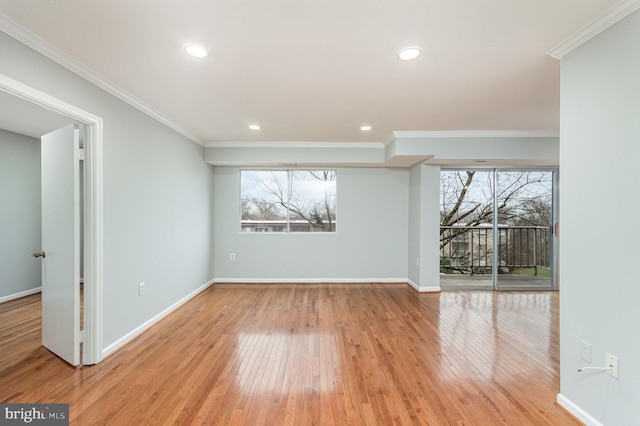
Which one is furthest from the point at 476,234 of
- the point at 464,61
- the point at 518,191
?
the point at 464,61

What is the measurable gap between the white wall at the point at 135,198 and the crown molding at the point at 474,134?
2885mm

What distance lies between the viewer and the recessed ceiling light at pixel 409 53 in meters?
1.85

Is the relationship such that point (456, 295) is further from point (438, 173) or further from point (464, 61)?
point (464, 61)

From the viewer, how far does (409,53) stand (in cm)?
189

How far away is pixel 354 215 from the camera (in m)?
4.96

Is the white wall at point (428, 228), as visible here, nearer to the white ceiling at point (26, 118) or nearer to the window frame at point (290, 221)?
the window frame at point (290, 221)

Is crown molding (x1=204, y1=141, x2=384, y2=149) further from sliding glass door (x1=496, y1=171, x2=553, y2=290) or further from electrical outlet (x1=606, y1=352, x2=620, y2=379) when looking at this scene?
electrical outlet (x1=606, y1=352, x2=620, y2=379)

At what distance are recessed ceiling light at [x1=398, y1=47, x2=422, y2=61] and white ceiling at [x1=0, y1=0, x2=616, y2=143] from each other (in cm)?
4

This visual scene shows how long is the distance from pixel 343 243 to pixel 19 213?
4943 millimetres

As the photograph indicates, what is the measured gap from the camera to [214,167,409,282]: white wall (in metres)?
4.95

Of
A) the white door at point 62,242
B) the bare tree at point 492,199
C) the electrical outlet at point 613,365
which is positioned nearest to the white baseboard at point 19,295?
the white door at point 62,242

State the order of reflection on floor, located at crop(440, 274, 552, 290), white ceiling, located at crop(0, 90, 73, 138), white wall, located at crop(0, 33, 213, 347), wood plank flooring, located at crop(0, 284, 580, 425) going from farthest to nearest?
reflection on floor, located at crop(440, 274, 552, 290)
white ceiling, located at crop(0, 90, 73, 138)
white wall, located at crop(0, 33, 213, 347)
wood plank flooring, located at crop(0, 284, 580, 425)
